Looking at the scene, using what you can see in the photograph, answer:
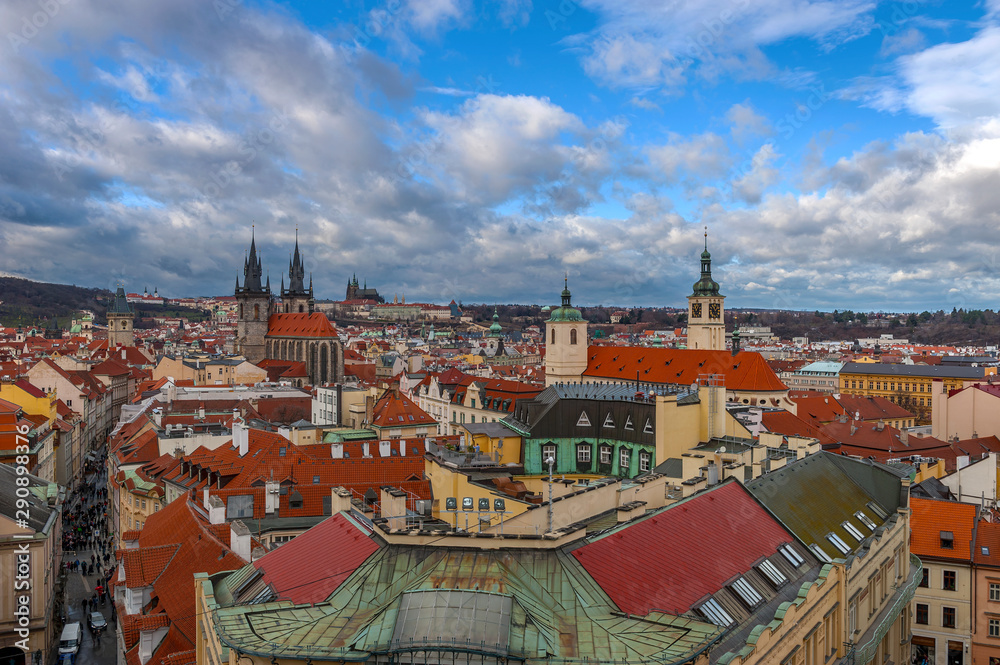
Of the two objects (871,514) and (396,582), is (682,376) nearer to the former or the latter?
(871,514)

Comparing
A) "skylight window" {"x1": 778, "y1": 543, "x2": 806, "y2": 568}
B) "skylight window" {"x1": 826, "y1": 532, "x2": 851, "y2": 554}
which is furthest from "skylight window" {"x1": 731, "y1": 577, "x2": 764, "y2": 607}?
"skylight window" {"x1": 826, "y1": 532, "x2": 851, "y2": 554}

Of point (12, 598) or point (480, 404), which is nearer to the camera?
point (12, 598)

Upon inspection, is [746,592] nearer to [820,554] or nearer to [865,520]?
[820,554]

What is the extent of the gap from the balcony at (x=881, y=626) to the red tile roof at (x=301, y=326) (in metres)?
116

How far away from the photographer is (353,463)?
40656 mm

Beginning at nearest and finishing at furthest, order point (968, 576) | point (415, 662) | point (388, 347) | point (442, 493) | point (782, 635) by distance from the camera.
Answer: point (415, 662), point (782, 635), point (442, 493), point (968, 576), point (388, 347)

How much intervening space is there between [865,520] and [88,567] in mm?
40350

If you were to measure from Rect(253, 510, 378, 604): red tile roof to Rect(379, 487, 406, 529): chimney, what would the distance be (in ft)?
2.76

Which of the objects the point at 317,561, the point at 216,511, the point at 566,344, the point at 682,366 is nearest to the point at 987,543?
the point at 317,561

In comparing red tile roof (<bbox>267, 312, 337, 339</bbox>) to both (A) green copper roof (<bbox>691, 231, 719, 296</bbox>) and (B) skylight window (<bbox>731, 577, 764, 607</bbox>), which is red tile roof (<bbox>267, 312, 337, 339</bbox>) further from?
(B) skylight window (<bbox>731, 577, 764, 607</bbox>)

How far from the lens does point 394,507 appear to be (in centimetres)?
2145

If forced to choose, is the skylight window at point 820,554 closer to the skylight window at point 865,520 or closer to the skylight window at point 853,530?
the skylight window at point 853,530

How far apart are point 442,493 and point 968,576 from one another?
860 inches

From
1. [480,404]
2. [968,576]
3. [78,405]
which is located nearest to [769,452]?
[968,576]
